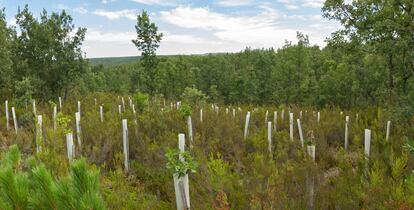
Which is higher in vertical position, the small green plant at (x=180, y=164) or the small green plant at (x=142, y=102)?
the small green plant at (x=180, y=164)

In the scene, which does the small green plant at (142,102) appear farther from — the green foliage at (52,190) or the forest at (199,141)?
the green foliage at (52,190)

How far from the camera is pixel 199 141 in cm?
693

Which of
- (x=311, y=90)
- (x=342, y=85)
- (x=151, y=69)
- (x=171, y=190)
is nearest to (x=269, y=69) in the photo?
(x=311, y=90)

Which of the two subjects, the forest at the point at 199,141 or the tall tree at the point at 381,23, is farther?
the tall tree at the point at 381,23

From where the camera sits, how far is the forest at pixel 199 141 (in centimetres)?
345

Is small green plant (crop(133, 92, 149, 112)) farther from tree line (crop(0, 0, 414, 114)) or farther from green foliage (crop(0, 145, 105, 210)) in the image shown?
green foliage (crop(0, 145, 105, 210))

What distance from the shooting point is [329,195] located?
4.19 meters

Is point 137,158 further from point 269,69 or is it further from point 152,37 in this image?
point 269,69

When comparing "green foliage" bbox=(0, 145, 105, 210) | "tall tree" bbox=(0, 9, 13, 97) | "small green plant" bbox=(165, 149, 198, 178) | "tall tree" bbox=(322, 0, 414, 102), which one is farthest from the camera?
"tall tree" bbox=(0, 9, 13, 97)

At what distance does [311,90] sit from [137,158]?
3131 centimetres

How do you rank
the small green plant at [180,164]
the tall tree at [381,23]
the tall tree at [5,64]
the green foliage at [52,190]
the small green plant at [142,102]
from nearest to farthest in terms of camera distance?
the green foliage at [52,190], the small green plant at [180,164], the tall tree at [381,23], the small green plant at [142,102], the tall tree at [5,64]

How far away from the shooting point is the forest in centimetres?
345

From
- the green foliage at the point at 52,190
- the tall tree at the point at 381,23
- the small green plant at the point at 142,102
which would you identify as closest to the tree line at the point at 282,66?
the tall tree at the point at 381,23

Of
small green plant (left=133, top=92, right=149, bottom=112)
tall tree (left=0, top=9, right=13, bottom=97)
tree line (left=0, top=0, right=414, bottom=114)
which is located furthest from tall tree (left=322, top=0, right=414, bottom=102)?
tall tree (left=0, top=9, right=13, bottom=97)
